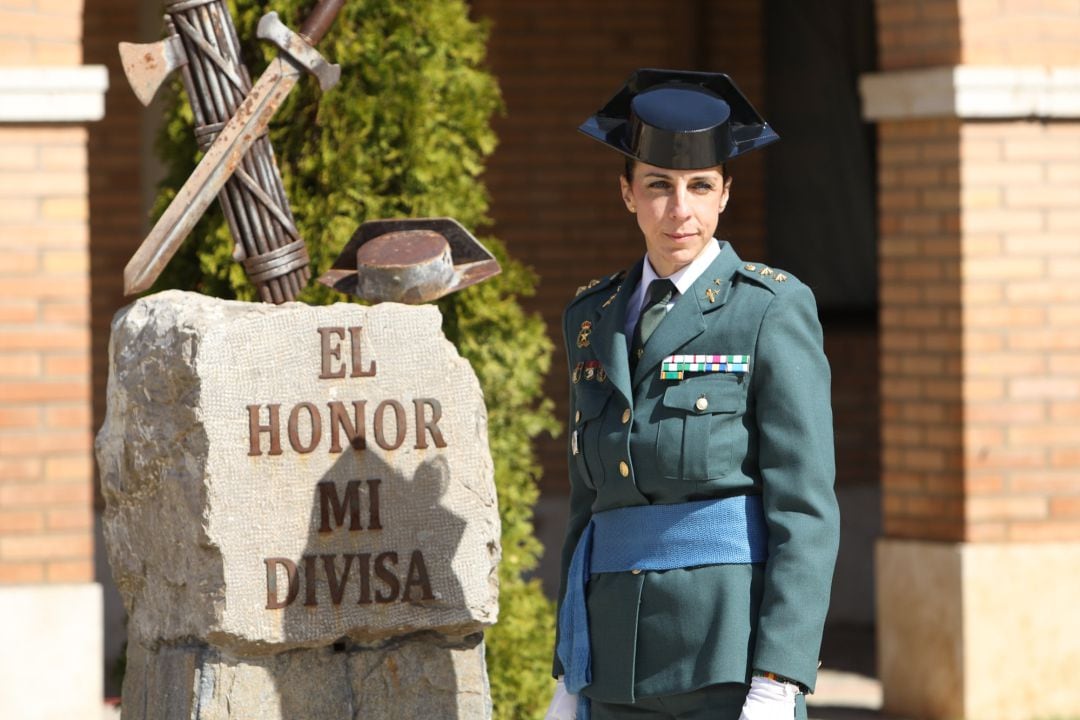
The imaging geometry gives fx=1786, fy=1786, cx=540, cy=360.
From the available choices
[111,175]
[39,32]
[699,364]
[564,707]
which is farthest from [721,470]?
[111,175]

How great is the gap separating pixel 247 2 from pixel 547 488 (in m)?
3.83

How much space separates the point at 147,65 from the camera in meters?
4.30

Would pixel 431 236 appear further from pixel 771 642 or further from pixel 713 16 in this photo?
pixel 713 16

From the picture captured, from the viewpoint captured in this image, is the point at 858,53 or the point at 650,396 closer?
the point at 650,396

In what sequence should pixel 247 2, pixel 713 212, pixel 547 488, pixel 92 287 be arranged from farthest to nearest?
pixel 547 488 → pixel 92 287 → pixel 247 2 → pixel 713 212

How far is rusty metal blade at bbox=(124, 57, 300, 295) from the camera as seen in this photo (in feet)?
13.8

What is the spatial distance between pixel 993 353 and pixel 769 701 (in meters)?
3.66

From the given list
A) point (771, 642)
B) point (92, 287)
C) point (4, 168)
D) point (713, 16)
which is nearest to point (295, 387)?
point (771, 642)

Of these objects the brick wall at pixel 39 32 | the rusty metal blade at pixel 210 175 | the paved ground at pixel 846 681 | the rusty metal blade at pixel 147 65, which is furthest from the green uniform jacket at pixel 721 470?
the paved ground at pixel 846 681

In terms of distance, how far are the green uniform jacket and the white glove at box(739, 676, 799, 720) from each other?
1.1 inches

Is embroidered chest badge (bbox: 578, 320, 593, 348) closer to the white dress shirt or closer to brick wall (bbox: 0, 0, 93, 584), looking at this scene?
the white dress shirt

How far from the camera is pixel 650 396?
310cm

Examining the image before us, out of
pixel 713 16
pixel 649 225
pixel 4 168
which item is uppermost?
pixel 713 16

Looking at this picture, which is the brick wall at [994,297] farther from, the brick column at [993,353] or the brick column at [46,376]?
the brick column at [46,376]
